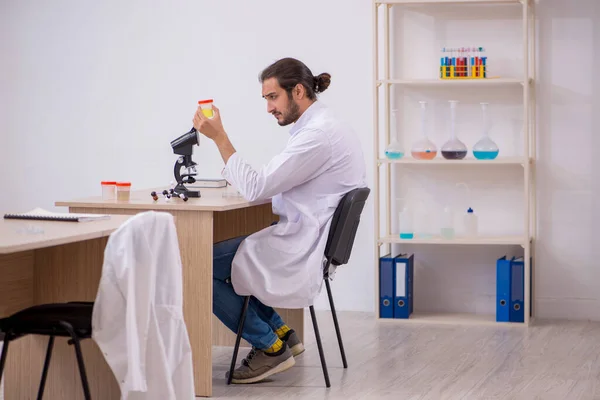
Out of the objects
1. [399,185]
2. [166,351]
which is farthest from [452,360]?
[166,351]

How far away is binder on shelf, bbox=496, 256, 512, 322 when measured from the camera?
4445mm

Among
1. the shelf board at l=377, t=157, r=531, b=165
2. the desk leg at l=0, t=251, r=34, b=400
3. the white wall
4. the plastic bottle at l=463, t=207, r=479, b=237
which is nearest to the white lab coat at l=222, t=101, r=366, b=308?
the desk leg at l=0, t=251, r=34, b=400

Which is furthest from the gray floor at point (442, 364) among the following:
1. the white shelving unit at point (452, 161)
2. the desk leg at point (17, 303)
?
the desk leg at point (17, 303)

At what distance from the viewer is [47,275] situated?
288 cm

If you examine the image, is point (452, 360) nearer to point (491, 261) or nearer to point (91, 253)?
point (491, 261)

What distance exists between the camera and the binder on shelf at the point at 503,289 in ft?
14.6

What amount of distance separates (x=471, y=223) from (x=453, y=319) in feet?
1.64

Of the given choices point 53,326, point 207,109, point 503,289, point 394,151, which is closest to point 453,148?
point 394,151

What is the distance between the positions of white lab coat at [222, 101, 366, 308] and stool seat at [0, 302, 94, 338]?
98cm

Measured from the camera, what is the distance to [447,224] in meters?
4.65

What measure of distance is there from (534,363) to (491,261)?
114 cm

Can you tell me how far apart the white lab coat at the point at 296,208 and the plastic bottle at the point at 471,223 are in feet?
4.71

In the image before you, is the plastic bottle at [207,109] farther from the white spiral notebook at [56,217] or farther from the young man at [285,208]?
the white spiral notebook at [56,217]

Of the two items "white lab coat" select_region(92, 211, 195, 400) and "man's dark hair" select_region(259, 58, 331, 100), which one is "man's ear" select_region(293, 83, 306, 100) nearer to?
"man's dark hair" select_region(259, 58, 331, 100)
